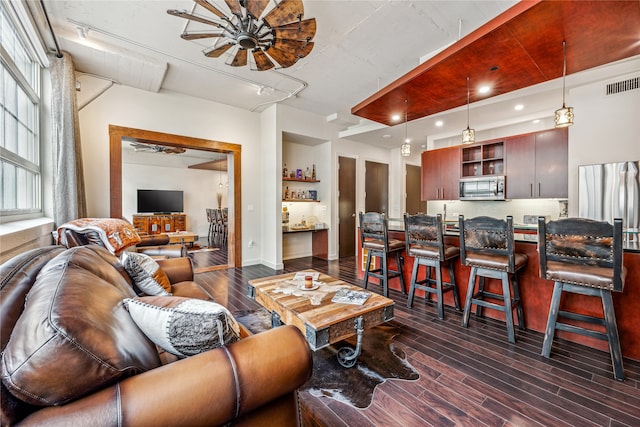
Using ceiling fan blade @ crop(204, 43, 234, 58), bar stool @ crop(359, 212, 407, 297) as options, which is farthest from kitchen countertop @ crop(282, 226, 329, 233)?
ceiling fan blade @ crop(204, 43, 234, 58)

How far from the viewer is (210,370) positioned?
0.92m

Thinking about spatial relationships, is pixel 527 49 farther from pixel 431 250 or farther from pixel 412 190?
pixel 412 190

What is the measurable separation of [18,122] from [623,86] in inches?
277

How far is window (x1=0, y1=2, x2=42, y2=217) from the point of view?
Answer: 224 centimetres

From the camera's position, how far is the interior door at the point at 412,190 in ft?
25.1

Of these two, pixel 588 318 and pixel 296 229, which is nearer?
pixel 588 318

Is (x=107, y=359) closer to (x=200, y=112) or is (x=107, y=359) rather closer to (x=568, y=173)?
(x=200, y=112)

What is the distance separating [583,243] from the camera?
200 centimetres

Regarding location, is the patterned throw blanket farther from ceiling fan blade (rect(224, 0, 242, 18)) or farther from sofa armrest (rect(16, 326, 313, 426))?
ceiling fan blade (rect(224, 0, 242, 18))

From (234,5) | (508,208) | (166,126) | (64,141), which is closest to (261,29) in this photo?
(234,5)

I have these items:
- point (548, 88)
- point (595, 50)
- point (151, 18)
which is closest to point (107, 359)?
point (151, 18)

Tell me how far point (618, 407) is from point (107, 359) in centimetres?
266

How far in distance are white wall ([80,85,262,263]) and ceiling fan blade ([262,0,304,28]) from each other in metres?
2.95

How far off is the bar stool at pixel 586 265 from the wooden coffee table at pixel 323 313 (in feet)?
4.18
